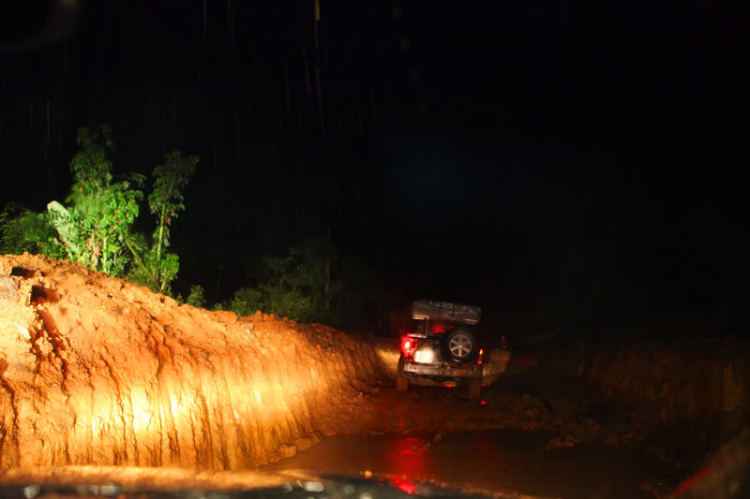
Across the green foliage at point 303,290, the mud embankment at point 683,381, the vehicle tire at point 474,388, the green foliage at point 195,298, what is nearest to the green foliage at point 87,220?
the green foliage at point 195,298

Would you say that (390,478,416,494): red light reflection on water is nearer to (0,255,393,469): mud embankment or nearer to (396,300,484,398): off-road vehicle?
(0,255,393,469): mud embankment

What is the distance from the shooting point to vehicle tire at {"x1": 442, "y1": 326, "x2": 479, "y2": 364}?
15.2 metres

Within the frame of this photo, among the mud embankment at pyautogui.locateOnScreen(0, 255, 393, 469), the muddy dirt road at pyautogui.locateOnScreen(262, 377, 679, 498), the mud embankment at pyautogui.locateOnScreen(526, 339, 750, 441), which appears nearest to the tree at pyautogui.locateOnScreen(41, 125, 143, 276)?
the mud embankment at pyautogui.locateOnScreen(0, 255, 393, 469)

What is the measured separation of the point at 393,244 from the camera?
73875 millimetres

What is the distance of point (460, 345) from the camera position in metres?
15.3

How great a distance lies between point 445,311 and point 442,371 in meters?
2.85

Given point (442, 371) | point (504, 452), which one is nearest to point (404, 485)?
point (504, 452)

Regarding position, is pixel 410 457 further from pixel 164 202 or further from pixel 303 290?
pixel 303 290

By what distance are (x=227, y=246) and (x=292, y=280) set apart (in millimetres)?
3904

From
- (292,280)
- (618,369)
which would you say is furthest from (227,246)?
(618,369)

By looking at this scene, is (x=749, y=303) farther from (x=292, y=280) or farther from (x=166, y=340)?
(x=166, y=340)

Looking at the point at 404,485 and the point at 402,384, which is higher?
the point at 404,485

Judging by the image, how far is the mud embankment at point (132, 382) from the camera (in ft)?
23.0

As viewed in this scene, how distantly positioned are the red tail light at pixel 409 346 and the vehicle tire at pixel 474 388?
1.56 meters
